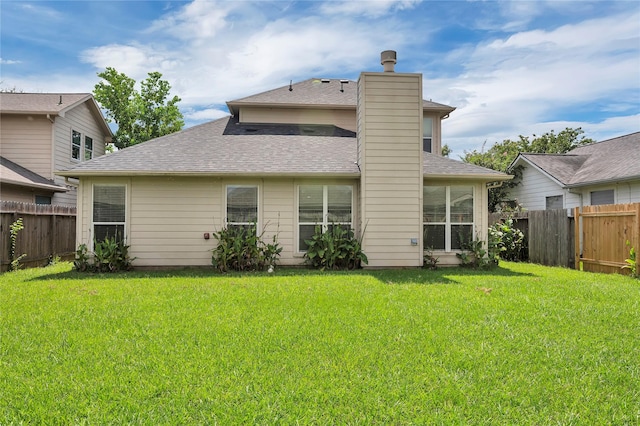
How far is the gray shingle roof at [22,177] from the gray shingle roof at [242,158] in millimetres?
4014

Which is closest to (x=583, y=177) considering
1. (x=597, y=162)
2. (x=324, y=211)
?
(x=597, y=162)

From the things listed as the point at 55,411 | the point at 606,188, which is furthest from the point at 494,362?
the point at 606,188

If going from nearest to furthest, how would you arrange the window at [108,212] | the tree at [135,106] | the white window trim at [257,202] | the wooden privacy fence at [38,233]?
the wooden privacy fence at [38,233], the window at [108,212], the white window trim at [257,202], the tree at [135,106]

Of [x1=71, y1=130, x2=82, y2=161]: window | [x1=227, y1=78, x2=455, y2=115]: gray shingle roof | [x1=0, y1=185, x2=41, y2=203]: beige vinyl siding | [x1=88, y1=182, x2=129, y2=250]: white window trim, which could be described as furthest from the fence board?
[x1=71, y1=130, x2=82, y2=161]: window

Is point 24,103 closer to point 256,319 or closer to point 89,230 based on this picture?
point 89,230

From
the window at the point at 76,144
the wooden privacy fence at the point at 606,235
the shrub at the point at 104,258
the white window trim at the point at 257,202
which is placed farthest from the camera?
the window at the point at 76,144

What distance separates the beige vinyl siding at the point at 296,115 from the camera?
48.1 ft

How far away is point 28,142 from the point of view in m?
15.3

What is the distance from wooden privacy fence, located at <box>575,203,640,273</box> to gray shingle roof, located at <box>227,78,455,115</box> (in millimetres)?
6377

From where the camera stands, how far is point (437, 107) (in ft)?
48.3

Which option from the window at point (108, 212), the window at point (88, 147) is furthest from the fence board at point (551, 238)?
the window at point (88, 147)

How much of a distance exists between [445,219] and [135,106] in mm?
24012

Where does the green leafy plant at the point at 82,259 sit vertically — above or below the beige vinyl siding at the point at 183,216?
below

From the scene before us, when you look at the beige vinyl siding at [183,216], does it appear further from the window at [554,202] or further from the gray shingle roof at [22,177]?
the window at [554,202]
